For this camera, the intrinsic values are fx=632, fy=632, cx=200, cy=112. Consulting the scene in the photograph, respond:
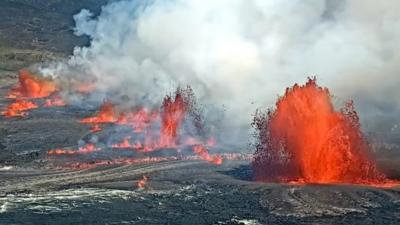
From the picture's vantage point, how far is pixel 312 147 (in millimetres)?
54969

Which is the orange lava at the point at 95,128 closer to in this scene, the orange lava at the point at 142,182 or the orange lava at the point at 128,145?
the orange lava at the point at 128,145

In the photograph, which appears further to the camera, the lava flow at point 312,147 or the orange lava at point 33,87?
the orange lava at point 33,87

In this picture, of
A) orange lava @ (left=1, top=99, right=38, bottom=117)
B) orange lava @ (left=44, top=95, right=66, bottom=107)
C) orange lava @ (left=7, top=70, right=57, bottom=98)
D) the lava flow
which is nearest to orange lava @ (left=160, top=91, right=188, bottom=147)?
the lava flow

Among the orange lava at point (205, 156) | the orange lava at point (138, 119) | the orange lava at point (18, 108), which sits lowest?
the orange lava at point (205, 156)

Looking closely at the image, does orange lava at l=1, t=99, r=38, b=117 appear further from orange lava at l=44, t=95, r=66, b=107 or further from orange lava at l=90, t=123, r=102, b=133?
orange lava at l=90, t=123, r=102, b=133

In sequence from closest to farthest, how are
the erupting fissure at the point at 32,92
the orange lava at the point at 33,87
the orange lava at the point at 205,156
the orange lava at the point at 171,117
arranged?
the orange lava at the point at 205,156, the orange lava at the point at 171,117, the erupting fissure at the point at 32,92, the orange lava at the point at 33,87

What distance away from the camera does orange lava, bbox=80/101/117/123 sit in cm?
9050

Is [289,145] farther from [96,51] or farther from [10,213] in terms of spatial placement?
[96,51]

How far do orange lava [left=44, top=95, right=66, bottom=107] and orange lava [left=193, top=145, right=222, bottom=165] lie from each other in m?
49.1

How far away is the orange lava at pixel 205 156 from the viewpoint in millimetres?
60341

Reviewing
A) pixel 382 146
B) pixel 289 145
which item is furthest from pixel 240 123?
pixel 289 145

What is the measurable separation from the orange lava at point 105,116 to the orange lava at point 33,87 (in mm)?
31920

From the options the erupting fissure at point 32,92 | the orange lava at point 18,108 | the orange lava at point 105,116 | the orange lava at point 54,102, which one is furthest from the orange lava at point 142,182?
the orange lava at point 54,102

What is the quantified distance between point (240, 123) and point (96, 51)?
40.1 m
